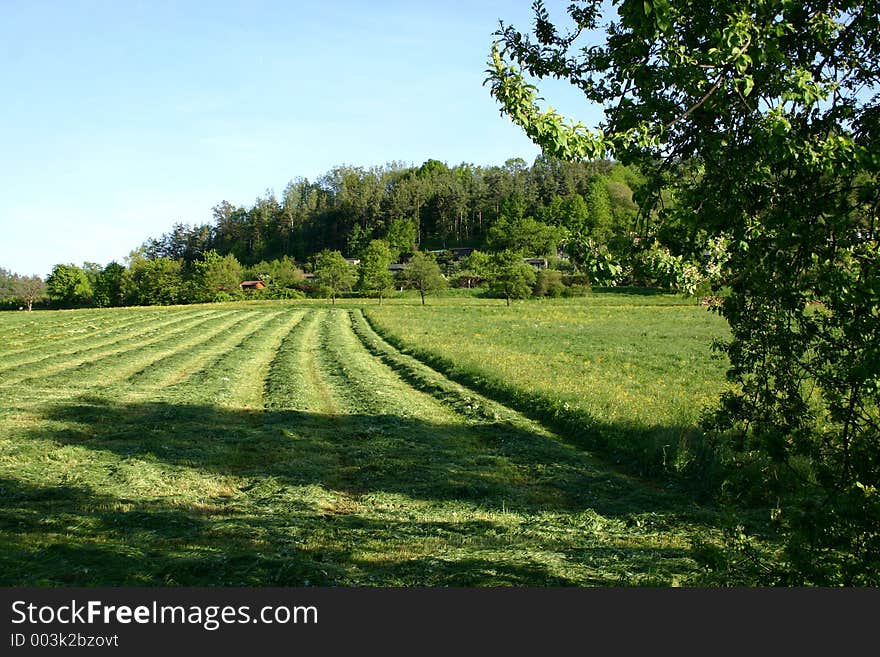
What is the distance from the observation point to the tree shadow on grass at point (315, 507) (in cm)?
747

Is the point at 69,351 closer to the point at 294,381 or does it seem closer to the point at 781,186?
the point at 294,381

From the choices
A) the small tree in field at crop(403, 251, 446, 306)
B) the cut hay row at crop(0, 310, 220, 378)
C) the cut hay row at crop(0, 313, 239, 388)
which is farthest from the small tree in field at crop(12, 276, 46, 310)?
the cut hay row at crop(0, 313, 239, 388)

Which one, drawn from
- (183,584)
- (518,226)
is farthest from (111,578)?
(518,226)

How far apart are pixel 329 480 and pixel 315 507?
1572 mm

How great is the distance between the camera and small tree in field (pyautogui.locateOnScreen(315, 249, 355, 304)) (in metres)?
106

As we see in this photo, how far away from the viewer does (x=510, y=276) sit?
87.7 meters

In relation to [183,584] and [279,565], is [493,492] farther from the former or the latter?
[183,584]

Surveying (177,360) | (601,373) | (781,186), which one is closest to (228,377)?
(177,360)

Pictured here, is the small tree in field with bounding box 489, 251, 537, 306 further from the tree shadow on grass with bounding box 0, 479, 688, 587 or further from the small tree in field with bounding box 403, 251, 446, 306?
the tree shadow on grass with bounding box 0, 479, 688, 587

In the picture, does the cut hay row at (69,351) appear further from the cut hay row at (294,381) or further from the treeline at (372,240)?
the treeline at (372,240)

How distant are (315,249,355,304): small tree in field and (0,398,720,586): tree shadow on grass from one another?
3504 inches

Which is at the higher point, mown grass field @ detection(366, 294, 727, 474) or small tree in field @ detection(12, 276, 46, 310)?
small tree in field @ detection(12, 276, 46, 310)

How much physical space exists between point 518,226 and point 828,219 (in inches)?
5728

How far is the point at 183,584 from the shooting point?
7.00 m
